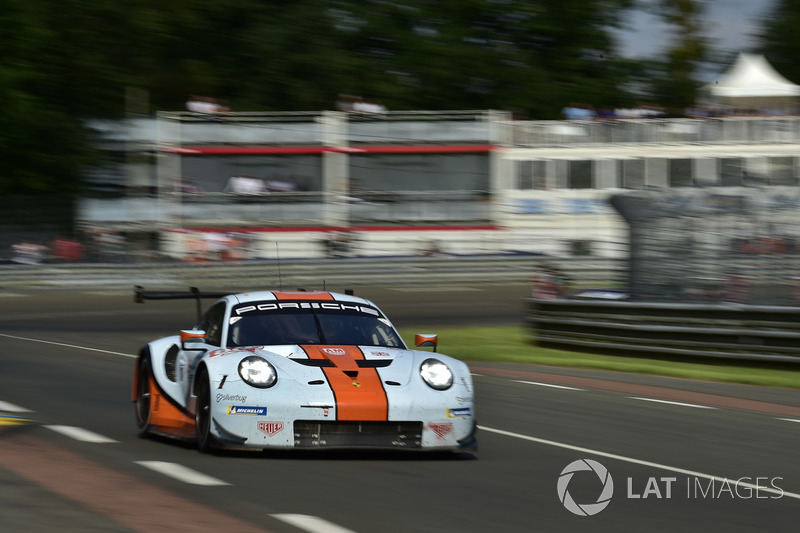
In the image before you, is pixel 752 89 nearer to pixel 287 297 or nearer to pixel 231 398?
pixel 287 297

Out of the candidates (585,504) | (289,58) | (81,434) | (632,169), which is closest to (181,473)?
(81,434)

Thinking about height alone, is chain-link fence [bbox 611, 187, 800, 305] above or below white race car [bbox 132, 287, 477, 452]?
above

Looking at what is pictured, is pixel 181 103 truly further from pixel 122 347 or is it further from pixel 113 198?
pixel 122 347

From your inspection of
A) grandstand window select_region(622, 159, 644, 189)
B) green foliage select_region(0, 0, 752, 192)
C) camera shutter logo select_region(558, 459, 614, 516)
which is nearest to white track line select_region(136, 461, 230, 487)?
camera shutter logo select_region(558, 459, 614, 516)

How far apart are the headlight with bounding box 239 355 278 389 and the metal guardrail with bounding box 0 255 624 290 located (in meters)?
20.2

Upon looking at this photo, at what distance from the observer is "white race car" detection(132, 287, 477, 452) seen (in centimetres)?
785

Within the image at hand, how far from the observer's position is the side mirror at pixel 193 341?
28.7 feet

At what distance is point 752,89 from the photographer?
163 feet

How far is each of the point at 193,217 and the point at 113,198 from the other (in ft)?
8.89

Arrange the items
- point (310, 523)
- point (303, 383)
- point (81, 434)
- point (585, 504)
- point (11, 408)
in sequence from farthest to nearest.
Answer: point (11, 408), point (81, 434), point (303, 383), point (585, 504), point (310, 523)

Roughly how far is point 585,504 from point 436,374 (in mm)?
1877

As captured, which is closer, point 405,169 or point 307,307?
point 307,307

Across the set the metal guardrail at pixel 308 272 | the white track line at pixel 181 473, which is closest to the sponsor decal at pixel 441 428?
the white track line at pixel 181 473

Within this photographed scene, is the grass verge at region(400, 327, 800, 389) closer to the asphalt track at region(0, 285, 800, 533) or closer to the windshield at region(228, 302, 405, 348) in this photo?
the asphalt track at region(0, 285, 800, 533)
